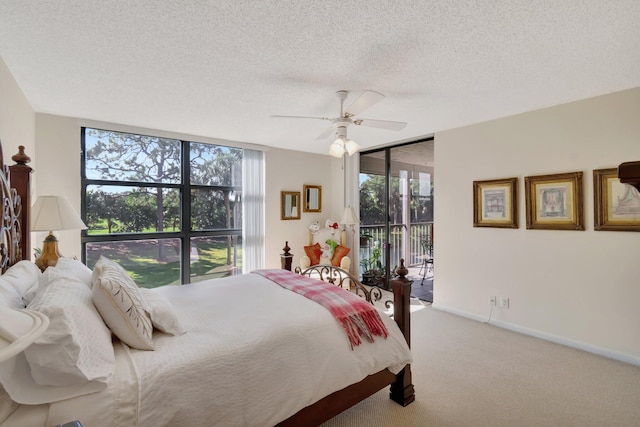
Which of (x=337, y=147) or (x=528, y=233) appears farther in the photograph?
(x=528, y=233)

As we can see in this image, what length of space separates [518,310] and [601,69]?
241 centimetres

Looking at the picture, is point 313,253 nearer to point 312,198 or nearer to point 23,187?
→ point 312,198

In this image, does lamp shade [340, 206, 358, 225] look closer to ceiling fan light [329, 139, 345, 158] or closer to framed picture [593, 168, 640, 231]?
ceiling fan light [329, 139, 345, 158]

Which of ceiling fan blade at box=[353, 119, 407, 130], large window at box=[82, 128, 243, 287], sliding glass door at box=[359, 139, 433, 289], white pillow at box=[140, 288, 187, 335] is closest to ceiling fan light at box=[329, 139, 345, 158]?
ceiling fan blade at box=[353, 119, 407, 130]

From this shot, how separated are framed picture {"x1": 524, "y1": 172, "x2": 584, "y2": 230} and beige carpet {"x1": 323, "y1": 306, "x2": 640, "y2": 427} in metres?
1.22

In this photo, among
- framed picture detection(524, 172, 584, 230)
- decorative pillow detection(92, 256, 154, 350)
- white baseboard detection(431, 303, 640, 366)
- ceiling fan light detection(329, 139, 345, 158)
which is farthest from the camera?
framed picture detection(524, 172, 584, 230)

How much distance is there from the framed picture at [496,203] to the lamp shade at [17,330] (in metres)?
3.86

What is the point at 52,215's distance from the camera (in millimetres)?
2270

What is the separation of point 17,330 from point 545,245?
3910 mm

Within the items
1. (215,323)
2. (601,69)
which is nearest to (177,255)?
(215,323)

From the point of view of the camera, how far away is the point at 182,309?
78.5 inches

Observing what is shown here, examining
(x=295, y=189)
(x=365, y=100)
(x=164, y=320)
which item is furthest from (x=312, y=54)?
(x=295, y=189)

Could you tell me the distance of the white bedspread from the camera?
1.17 metres

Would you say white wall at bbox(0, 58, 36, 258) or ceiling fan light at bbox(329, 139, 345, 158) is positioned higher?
white wall at bbox(0, 58, 36, 258)
